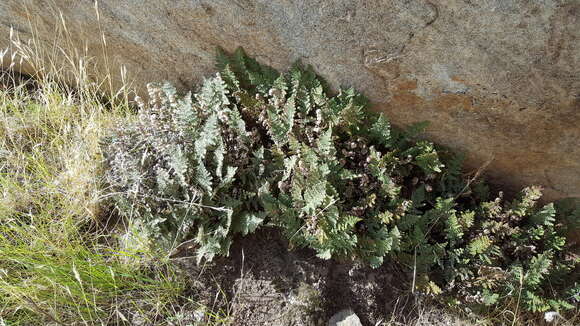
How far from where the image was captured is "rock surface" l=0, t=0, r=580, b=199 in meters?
2.75

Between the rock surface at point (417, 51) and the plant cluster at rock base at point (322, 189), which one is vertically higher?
the rock surface at point (417, 51)

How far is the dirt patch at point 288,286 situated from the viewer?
293cm

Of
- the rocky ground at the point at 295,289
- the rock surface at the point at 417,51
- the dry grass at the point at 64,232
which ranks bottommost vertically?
the rocky ground at the point at 295,289

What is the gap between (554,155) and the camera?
3283 millimetres

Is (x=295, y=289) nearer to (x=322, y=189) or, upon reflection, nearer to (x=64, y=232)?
(x=322, y=189)

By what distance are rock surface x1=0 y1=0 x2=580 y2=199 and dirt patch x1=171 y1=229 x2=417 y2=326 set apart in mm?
1072

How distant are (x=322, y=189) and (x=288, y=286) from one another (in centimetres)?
64

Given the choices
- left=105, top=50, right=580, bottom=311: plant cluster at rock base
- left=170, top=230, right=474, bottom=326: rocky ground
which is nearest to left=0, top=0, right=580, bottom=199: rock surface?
left=105, top=50, right=580, bottom=311: plant cluster at rock base

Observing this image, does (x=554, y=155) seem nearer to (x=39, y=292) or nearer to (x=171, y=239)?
(x=171, y=239)

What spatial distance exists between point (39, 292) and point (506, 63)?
2929 mm

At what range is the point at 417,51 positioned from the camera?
294 cm

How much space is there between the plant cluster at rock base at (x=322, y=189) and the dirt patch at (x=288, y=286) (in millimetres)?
135

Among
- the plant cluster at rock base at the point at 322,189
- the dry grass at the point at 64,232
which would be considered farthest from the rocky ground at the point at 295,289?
the dry grass at the point at 64,232

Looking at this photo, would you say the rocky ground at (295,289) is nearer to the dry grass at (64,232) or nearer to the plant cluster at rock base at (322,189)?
the plant cluster at rock base at (322,189)
